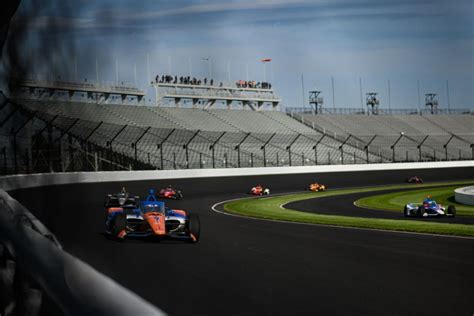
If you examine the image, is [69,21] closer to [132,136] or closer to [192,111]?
[132,136]

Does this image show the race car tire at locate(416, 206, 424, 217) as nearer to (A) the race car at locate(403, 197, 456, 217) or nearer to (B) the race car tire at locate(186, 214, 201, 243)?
(A) the race car at locate(403, 197, 456, 217)

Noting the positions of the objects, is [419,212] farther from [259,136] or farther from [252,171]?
[259,136]

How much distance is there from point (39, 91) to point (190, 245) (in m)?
9.32

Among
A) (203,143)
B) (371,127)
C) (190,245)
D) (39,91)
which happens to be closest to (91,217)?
(190,245)

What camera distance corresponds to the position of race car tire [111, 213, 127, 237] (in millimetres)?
11836

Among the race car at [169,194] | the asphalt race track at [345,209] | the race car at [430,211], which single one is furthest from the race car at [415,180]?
the race car at [430,211]

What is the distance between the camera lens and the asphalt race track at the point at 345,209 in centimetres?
1942

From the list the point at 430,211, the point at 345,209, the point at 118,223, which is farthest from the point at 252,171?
the point at 118,223

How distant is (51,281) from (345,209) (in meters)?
23.3

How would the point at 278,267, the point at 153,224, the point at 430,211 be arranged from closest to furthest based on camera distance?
the point at 278,267
the point at 153,224
the point at 430,211

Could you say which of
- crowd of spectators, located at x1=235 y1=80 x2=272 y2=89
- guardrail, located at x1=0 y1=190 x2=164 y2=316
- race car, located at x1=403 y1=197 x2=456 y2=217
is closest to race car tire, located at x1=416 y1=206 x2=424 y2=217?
race car, located at x1=403 y1=197 x2=456 y2=217

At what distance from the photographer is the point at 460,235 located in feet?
41.6

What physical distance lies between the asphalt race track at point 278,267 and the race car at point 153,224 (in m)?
0.27

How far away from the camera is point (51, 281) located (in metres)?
2.22
